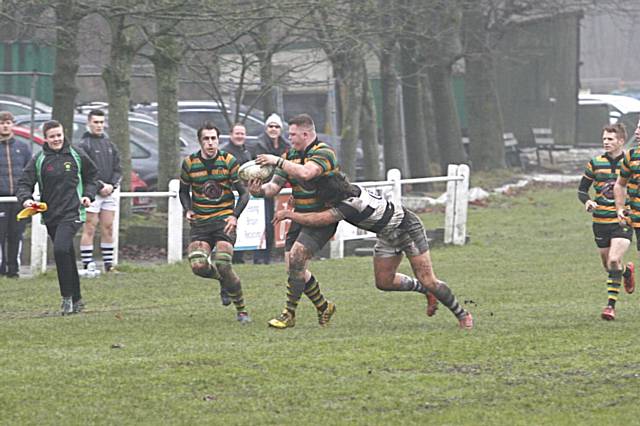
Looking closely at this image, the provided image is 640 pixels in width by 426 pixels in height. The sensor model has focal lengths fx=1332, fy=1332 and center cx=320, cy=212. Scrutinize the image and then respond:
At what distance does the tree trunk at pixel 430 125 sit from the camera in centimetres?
3375

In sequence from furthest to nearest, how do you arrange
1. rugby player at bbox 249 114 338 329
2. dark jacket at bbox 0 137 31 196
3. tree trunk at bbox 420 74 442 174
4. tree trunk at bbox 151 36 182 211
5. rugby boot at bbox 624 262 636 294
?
tree trunk at bbox 420 74 442 174
tree trunk at bbox 151 36 182 211
dark jacket at bbox 0 137 31 196
rugby boot at bbox 624 262 636 294
rugby player at bbox 249 114 338 329

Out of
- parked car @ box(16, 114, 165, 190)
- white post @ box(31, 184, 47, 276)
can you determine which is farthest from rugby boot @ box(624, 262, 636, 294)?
parked car @ box(16, 114, 165, 190)

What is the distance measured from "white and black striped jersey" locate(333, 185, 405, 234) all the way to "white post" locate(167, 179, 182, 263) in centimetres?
662

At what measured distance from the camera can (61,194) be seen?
12.6 meters

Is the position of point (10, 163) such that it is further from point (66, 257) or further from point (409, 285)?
point (409, 285)

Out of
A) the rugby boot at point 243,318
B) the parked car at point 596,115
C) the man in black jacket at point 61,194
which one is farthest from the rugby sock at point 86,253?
the parked car at point 596,115

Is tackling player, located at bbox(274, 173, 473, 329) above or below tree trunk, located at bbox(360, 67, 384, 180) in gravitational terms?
below

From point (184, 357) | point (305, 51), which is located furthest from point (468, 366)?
point (305, 51)

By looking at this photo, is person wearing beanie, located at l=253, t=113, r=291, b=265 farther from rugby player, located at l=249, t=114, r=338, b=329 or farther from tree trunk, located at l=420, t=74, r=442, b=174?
tree trunk, located at l=420, t=74, r=442, b=174

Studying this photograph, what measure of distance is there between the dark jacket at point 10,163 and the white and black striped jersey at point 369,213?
6.03 meters

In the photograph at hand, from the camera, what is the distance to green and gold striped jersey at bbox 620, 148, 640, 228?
11388mm

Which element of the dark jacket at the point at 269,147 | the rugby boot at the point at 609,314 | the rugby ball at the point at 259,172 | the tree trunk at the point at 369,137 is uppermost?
the tree trunk at the point at 369,137

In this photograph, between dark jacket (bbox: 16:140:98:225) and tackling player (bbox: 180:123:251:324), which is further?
dark jacket (bbox: 16:140:98:225)

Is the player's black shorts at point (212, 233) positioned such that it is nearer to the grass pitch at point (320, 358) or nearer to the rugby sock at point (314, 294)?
the grass pitch at point (320, 358)
